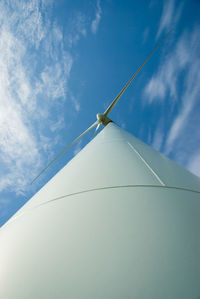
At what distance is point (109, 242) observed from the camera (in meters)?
1.78

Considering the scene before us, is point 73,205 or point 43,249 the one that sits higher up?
point 73,205

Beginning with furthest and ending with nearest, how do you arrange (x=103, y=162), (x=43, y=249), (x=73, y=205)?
(x=103, y=162)
(x=73, y=205)
(x=43, y=249)

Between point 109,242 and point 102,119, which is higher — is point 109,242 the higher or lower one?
the lower one

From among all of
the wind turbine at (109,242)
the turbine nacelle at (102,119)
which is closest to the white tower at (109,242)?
the wind turbine at (109,242)

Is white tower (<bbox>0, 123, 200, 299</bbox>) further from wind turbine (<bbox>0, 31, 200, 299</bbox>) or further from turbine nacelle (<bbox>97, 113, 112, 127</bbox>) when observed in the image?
turbine nacelle (<bbox>97, 113, 112, 127</bbox>)

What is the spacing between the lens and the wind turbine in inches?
56.9

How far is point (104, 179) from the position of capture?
2.85 m

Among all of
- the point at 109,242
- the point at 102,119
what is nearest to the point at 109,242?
the point at 109,242

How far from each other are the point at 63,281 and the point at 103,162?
7.44 feet

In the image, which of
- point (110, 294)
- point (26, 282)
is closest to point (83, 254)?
point (110, 294)

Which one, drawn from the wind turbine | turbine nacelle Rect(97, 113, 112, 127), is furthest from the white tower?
turbine nacelle Rect(97, 113, 112, 127)

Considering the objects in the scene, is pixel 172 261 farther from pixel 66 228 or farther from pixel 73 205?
pixel 73 205

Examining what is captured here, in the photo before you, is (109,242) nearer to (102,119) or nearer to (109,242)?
(109,242)

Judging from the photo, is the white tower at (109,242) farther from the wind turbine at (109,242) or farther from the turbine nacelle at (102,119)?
the turbine nacelle at (102,119)
